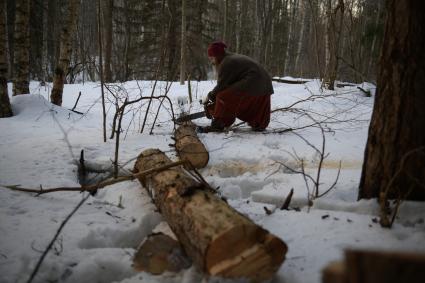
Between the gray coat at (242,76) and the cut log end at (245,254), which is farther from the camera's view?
the gray coat at (242,76)

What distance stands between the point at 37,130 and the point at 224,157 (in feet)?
8.87

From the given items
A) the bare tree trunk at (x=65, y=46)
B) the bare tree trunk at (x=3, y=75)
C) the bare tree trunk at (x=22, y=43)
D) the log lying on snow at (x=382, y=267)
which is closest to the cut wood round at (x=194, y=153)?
the log lying on snow at (x=382, y=267)

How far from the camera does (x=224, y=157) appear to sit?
154 inches

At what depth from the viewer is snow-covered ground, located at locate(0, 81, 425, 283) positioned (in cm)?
193

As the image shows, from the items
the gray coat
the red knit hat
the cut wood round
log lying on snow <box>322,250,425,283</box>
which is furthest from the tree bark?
the red knit hat

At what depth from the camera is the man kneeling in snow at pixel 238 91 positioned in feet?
16.1

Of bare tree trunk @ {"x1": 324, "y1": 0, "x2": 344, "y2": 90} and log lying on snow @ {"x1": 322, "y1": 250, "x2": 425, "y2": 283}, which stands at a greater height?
bare tree trunk @ {"x1": 324, "y1": 0, "x2": 344, "y2": 90}

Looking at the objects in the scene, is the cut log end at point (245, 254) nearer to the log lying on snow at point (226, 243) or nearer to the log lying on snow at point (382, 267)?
the log lying on snow at point (226, 243)

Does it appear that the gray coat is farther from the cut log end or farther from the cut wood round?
the cut log end

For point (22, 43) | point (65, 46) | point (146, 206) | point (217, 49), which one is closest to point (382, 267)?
point (146, 206)

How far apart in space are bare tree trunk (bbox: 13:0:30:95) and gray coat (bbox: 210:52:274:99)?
3.53 meters

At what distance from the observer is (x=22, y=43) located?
5.98 metres

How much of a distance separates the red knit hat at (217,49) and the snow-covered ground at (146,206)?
119 centimetres

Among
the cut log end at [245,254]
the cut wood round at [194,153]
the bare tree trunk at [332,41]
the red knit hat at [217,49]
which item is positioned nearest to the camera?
the cut log end at [245,254]
